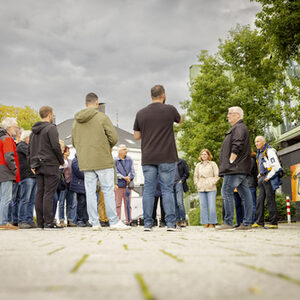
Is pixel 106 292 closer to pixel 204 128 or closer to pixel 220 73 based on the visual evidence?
pixel 204 128

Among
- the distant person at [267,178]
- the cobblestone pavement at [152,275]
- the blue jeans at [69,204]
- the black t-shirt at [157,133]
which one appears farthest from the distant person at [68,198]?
the cobblestone pavement at [152,275]

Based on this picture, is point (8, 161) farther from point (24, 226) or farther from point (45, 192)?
point (24, 226)

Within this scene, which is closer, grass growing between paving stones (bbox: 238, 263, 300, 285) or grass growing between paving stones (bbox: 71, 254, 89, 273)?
grass growing between paving stones (bbox: 238, 263, 300, 285)

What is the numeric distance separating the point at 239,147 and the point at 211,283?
545cm

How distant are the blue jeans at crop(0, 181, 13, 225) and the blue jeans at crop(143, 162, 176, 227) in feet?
9.07

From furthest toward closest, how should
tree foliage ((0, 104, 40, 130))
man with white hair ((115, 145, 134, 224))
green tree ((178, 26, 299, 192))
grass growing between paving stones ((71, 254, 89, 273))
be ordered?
tree foliage ((0, 104, 40, 130)) < green tree ((178, 26, 299, 192)) < man with white hair ((115, 145, 134, 224)) < grass growing between paving stones ((71, 254, 89, 273))

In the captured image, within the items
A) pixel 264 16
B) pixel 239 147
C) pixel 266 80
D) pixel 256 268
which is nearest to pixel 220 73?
pixel 266 80

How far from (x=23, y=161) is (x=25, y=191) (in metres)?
0.65

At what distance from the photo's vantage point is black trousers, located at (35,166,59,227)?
701 centimetres

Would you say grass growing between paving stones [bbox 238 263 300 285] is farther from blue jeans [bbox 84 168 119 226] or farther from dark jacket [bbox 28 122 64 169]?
dark jacket [bbox 28 122 64 169]

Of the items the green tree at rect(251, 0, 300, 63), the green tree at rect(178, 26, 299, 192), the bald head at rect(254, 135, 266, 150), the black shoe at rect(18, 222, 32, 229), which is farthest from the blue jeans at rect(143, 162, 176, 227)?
the green tree at rect(178, 26, 299, 192)

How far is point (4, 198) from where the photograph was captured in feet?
24.3

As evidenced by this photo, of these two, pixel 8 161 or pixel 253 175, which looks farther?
pixel 253 175

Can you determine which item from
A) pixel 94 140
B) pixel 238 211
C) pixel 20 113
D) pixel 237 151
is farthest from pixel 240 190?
pixel 20 113
